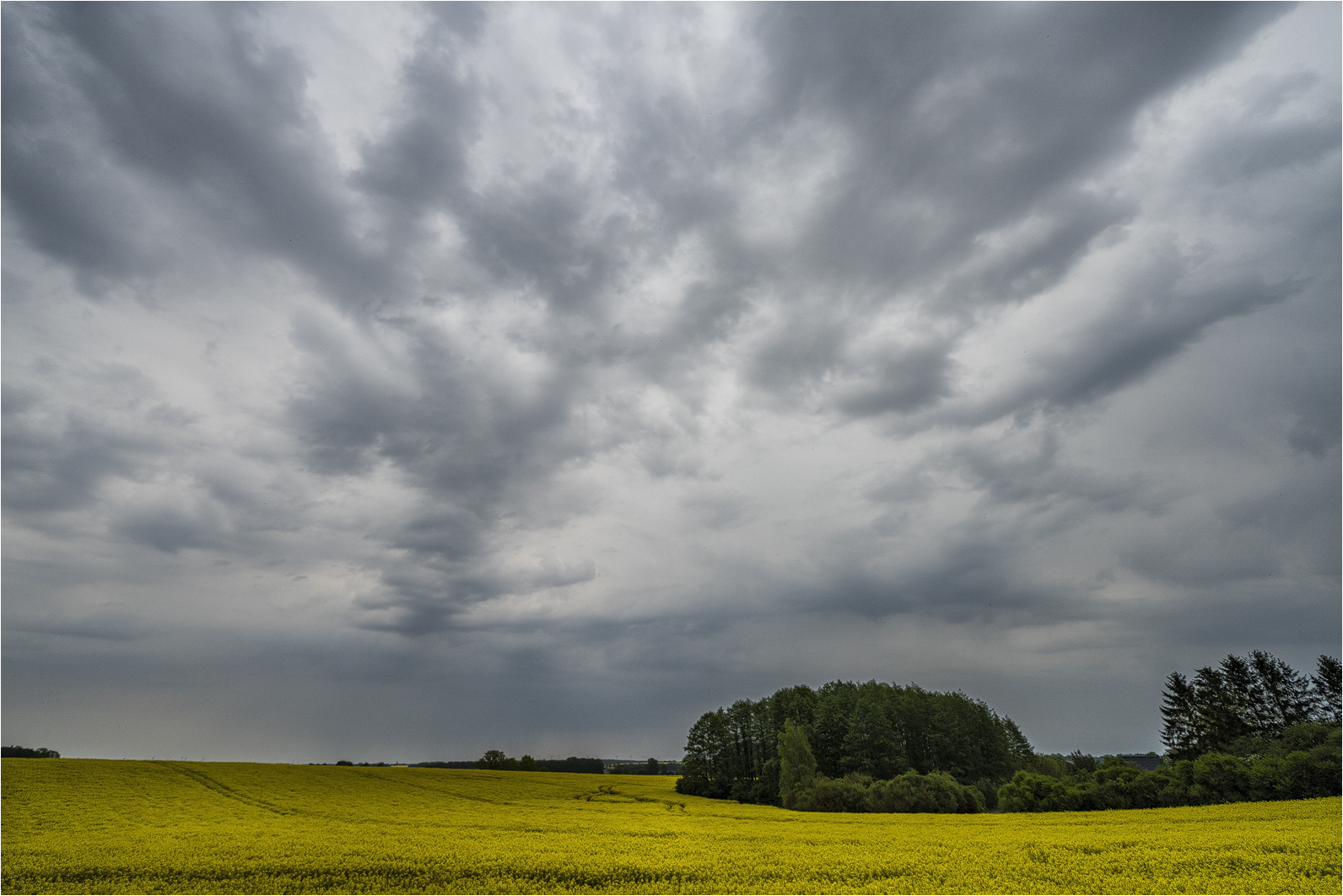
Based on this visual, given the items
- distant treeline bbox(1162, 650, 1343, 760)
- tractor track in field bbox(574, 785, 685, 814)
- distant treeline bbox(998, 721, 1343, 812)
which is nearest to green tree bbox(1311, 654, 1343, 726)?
distant treeline bbox(1162, 650, 1343, 760)

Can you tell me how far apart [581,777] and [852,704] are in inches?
1760

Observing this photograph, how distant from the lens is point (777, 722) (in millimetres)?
95125

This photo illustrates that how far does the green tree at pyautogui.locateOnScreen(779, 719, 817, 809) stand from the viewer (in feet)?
221

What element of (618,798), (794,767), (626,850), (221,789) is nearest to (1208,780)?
(794,767)

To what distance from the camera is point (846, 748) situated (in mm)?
78562

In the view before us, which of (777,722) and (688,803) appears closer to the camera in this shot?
(688,803)

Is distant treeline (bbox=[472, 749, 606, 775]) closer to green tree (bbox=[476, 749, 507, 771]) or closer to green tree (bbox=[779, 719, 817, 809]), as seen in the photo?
green tree (bbox=[476, 749, 507, 771])

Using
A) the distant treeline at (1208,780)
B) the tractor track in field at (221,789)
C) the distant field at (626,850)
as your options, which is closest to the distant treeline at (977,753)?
the distant treeline at (1208,780)

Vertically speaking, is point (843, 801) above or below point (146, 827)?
below

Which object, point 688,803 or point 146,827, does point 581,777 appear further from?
point 146,827

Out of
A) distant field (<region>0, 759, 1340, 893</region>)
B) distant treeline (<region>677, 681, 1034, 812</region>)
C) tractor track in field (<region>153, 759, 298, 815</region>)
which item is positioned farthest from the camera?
distant treeline (<region>677, 681, 1034, 812</region>)

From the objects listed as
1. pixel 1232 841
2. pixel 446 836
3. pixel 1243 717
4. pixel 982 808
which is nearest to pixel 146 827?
pixel 446 836

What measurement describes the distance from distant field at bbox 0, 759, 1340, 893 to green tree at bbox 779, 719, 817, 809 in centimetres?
2130

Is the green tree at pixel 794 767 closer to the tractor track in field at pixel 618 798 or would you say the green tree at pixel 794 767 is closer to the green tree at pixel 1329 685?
the tractor track in field at pixel 618 798
